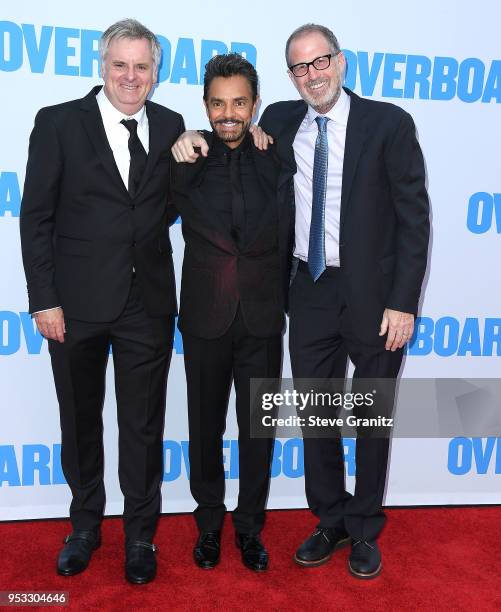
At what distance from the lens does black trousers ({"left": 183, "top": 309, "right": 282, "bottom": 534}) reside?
274 cm

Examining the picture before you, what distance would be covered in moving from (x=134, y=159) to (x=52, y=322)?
0.70 metres

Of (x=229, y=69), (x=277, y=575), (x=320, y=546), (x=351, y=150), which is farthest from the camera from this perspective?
(x=320, y=546)

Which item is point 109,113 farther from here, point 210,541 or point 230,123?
point 210,541

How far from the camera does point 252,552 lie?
291 cm

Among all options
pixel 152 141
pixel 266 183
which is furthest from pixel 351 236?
pixel 152 141

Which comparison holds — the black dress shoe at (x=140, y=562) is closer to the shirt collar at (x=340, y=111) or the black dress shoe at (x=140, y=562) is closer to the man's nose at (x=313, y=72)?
the shirt collar at (x=340, y=111)

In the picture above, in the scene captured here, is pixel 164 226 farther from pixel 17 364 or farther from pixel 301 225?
pixel 17 364

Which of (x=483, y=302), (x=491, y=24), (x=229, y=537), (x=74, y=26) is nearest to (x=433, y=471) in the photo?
(x=483, y=302)

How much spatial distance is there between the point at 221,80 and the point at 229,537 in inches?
79.6

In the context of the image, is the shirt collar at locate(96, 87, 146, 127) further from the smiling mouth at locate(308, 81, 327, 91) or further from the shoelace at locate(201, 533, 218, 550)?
the shoelace at locate(201, 533, 218, 550)

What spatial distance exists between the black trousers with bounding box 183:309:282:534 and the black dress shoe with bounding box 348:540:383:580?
1.36 feet

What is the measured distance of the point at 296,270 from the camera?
2.92m

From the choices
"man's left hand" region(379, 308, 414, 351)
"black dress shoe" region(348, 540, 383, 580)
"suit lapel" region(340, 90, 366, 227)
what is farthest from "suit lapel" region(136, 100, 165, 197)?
"black dress shoe" region(348, 540, 383, 580)

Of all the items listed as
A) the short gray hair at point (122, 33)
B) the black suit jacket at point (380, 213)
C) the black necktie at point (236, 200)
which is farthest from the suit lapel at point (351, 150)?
the short gray hair at point (122, 33)
